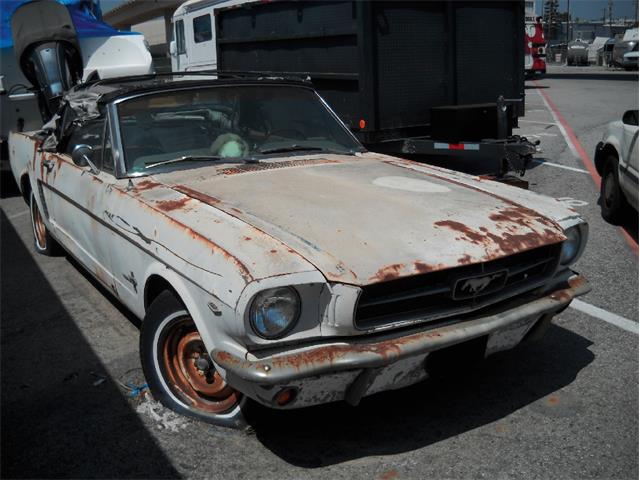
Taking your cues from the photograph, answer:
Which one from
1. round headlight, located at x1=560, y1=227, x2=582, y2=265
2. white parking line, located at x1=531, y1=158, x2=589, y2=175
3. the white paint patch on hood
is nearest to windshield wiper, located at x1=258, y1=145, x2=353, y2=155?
the white paint patch on hood

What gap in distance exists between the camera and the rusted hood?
2912mm

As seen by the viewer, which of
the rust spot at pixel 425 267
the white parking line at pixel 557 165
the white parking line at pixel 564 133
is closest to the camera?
the rust spot at pixel 425 267

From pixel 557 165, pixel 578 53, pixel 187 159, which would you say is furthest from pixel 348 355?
pixel 578 53

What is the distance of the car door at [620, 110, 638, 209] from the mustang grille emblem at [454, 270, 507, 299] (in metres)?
3.30

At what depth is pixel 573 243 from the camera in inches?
141

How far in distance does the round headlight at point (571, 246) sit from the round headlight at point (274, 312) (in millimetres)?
1541

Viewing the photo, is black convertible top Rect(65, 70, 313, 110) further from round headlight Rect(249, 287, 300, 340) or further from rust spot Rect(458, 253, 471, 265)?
rust spot Rect(458, 253, 471, 265)

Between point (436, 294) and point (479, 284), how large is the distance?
22 centimetres

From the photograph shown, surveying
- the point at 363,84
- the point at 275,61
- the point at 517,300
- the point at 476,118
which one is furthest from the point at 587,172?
the point at 517,300

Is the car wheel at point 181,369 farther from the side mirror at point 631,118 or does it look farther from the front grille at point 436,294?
the side mirror at point 631,118

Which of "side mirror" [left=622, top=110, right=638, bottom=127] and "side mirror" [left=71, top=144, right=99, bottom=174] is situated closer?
"side mirror" [left=71, top=144, right=99, bottom=174]

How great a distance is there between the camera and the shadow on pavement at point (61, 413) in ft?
10.0

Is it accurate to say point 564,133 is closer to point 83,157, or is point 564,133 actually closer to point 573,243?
point 573,243

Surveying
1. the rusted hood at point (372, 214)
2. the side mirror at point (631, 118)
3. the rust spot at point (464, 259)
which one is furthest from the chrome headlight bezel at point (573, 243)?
the side mirror at point (631, 118)
